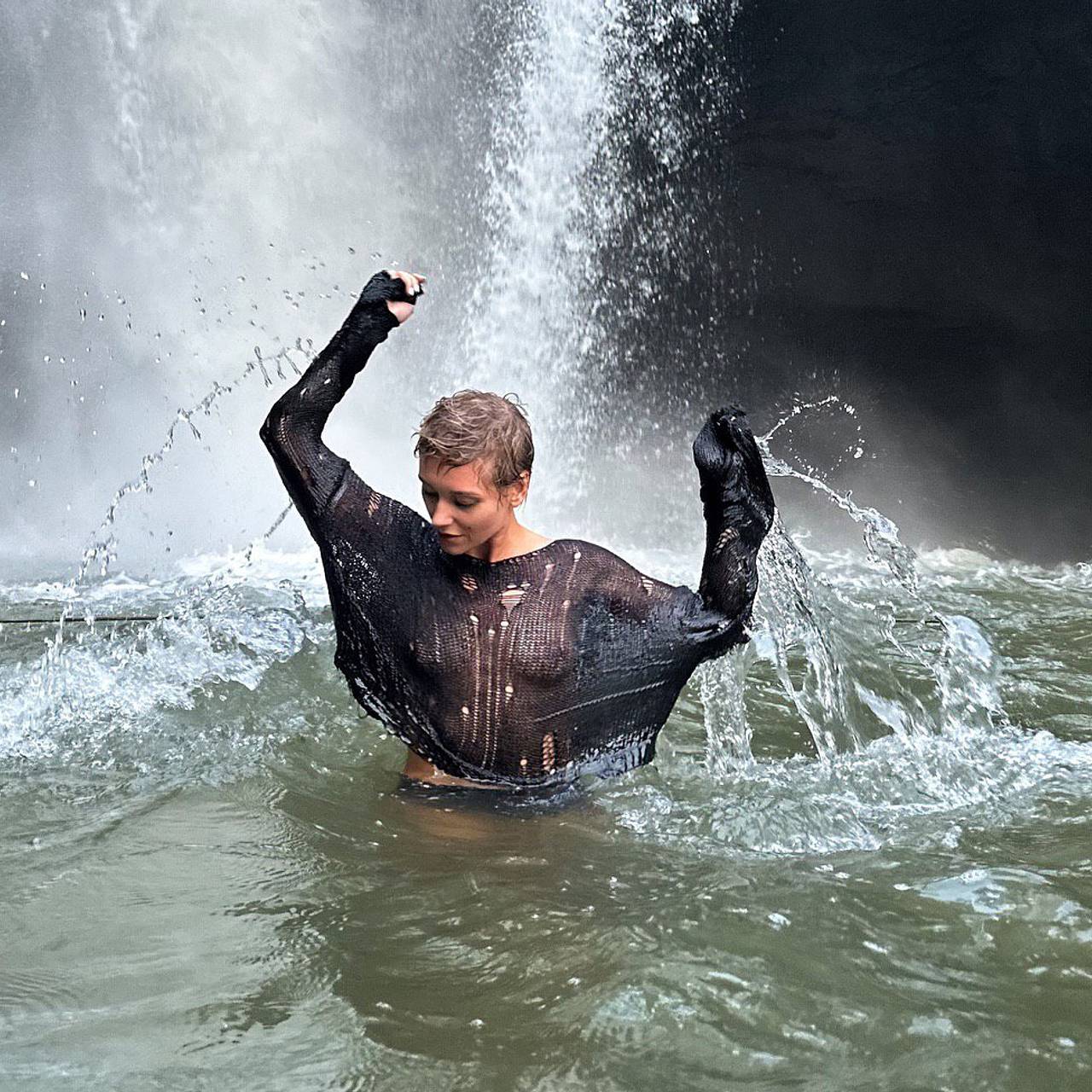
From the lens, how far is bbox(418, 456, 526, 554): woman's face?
2703mm

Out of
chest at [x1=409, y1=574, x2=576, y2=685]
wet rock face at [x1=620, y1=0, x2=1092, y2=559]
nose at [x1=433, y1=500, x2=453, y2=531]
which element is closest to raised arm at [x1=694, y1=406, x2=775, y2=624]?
chest at [x1=409, y1=574, x2=576, y2=685]

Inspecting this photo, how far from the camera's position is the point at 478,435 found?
267 centimetres

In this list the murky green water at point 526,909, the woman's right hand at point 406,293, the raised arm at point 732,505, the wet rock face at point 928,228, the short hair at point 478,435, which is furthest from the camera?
the wet rock face at point 928,228

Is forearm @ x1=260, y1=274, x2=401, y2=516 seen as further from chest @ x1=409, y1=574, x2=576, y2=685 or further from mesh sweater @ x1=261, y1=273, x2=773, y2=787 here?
chest @ x1=409, y1=574, x2=576, y2=685

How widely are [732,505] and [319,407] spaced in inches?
32.3

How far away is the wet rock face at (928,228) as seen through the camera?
9.20 meters

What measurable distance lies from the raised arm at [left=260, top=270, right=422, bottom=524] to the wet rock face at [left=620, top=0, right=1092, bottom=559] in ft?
22.9

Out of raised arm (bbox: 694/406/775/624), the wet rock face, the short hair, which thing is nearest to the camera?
the short hair

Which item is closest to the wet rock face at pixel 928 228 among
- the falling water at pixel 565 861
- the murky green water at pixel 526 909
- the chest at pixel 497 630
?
the falling water at pixel 565 861

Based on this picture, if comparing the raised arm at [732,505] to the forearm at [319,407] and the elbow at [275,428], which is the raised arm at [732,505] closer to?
the forearm at [319,407]

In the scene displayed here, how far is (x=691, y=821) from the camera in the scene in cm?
319

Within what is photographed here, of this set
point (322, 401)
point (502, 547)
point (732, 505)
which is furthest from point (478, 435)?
point (732, 505)

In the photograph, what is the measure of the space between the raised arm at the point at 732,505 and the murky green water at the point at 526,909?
541 mm

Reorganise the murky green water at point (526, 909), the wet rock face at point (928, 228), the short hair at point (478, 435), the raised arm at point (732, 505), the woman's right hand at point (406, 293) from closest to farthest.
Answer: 1. the murky green water at point (526, 909)
2. the short hair at point (478, 435)
3. the raised arm at point (732, 505)
4. the woman's right hand at point (406, 293)
5. the wet rock face at point (928, 228)
